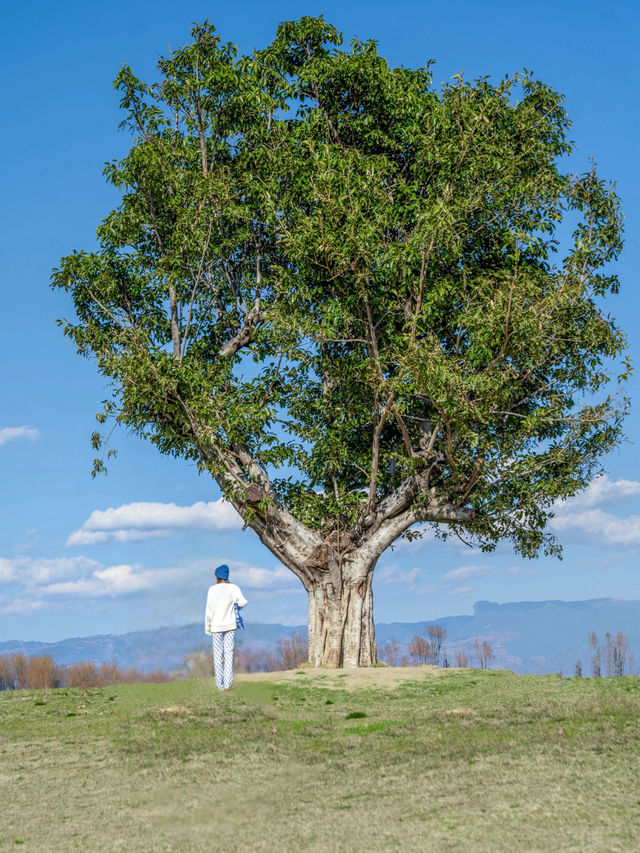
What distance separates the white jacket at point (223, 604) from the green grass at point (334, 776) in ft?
4.99

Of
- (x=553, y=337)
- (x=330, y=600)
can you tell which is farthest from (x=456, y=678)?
(x=553, y=337)

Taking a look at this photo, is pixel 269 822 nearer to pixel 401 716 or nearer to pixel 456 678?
pixel 401 716

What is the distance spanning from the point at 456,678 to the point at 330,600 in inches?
197

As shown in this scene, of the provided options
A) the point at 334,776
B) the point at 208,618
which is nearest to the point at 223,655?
the point at 208,618

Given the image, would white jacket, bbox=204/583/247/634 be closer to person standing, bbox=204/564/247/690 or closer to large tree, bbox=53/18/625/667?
person standing, bbox=204/564/247/690

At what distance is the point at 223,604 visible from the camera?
14789mm

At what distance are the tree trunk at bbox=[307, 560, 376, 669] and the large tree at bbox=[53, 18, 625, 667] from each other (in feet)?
0.19

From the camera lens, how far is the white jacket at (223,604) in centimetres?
1481

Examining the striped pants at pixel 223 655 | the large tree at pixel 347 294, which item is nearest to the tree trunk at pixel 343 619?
the large tree at pixel 347 294

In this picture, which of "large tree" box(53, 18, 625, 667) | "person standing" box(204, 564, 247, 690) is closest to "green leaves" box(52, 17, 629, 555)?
"large tree" box(53, 18, 625, 667)

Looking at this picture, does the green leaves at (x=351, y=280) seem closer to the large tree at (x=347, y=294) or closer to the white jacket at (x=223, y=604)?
the large tree at (x=347, y=294)

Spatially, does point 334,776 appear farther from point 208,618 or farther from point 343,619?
point 343,619

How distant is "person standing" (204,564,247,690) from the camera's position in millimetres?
14820

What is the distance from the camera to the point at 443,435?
834 inches
